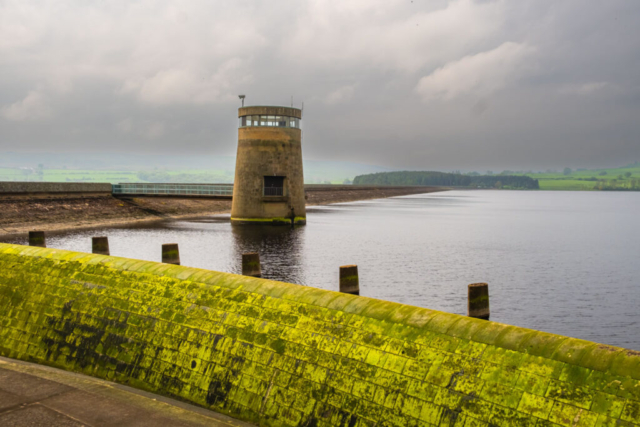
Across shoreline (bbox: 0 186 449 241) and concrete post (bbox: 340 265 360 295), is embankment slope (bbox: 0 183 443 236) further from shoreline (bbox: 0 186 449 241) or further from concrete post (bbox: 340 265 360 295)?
concrete post (bbox: 340 265 360 295)

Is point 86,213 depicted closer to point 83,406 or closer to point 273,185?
point 273,185

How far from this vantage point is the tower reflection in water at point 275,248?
100 feet

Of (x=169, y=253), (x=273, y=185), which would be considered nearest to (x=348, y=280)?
(x=169, y=253)

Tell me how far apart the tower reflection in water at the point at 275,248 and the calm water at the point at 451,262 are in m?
0.08

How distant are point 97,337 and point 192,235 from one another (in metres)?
36.5

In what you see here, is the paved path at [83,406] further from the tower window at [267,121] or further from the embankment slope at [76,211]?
the tower window at [267,121]

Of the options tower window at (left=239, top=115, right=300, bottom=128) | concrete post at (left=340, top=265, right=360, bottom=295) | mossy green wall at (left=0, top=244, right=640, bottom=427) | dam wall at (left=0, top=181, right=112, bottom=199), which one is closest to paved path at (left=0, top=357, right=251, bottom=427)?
mossy green wall at (left=0, top=244, right=640, bottom=427)

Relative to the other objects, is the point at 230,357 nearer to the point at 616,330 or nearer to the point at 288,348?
the point at 288,348

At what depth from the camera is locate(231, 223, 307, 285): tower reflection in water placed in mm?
30566

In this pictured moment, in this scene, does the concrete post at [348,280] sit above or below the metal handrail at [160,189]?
below

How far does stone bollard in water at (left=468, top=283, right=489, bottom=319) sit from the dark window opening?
42358mm

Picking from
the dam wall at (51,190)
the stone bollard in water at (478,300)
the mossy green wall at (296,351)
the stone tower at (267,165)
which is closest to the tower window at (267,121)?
the stone tower at (267,165)

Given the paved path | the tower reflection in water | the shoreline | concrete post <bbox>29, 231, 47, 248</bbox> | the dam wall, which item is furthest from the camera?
the dam wall

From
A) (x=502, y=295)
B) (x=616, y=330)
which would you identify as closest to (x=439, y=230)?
(x=502, y=295)
